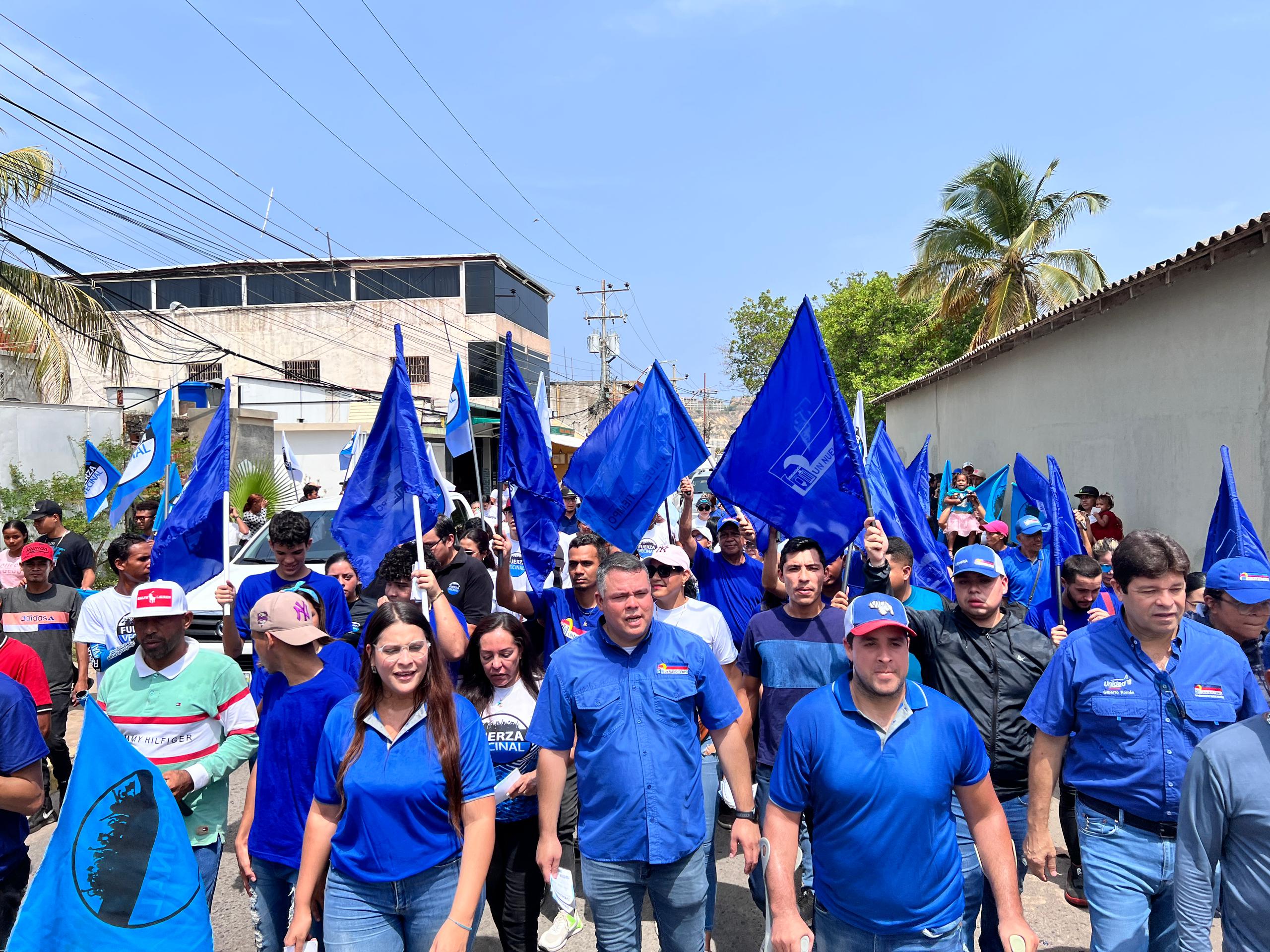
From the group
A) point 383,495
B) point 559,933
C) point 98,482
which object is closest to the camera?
point 559,933

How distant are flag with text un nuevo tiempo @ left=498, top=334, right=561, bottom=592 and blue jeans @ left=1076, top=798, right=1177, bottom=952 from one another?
13.5 feet

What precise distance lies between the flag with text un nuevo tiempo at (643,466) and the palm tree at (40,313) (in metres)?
12.3

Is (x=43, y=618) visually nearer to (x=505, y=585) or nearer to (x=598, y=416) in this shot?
(x=505, y=585)

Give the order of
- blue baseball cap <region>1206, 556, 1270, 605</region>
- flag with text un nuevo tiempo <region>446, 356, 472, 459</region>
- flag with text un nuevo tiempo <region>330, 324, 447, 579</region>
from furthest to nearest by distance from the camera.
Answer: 1. flag with text un nuevo tiempo <region>446, 356, 472, 459</region>
2. flag with text un nuevo tiempo <region>330, 324, 447, 579</region>
3. blue baseball cap <region>1206, 556, 1270, 605</region>

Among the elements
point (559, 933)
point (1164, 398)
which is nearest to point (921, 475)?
point (1164, 398)

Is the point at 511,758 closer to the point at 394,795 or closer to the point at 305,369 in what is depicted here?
the point at 394,795

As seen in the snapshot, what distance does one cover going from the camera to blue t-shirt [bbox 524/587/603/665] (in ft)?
17.4

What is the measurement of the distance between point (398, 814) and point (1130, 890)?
253 centimetres

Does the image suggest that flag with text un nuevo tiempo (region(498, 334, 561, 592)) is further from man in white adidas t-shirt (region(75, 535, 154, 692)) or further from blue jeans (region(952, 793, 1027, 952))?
blue jeans (region(952, 793, 1027, 952))

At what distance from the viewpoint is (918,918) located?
2.94m

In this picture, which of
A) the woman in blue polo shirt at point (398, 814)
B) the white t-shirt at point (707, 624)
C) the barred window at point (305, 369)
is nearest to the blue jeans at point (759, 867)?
the white t-shirt at point (707, 624)

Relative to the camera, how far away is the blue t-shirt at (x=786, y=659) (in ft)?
14.6

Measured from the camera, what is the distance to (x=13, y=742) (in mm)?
3236

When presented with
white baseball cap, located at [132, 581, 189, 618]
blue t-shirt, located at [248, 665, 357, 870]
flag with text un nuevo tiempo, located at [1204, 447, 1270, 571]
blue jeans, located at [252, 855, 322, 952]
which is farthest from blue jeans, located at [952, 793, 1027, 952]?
white baseball cap, located at [132, 581, 189, 618]
